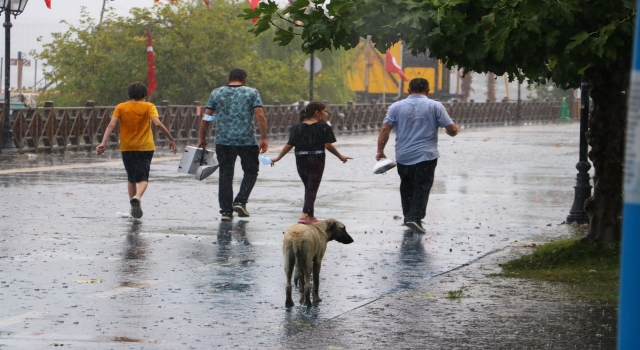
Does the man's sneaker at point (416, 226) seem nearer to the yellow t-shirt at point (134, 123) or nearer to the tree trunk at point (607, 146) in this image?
the tree trunk at point (607, 146)

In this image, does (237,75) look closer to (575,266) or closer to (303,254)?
(575,266)

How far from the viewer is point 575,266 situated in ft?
30.5

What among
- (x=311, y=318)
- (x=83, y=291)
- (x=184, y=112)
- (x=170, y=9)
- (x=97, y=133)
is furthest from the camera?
(x=170, y=9)

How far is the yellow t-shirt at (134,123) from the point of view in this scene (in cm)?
1304

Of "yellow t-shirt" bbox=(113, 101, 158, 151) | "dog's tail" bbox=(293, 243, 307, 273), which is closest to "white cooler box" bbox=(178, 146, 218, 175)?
"yellow t-shirt" bbox=(113, 101, 158, 151)

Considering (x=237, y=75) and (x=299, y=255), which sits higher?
(x=237, y=75)

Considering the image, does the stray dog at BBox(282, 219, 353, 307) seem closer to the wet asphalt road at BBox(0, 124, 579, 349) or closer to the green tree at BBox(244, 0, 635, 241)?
the wet asphalt road at BBox(0, 124, 579, 349)

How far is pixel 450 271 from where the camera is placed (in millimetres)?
9273

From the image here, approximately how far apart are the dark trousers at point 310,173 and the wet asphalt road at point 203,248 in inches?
19.9

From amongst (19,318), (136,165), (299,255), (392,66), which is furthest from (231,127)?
(392,66)

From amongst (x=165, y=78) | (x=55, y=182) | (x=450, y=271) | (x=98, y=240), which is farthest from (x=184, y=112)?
(x=450, y=271)

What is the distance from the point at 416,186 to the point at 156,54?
85.1 ft

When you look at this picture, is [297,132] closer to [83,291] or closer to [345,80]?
[83,291]

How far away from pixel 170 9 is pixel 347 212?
23.7 metres
